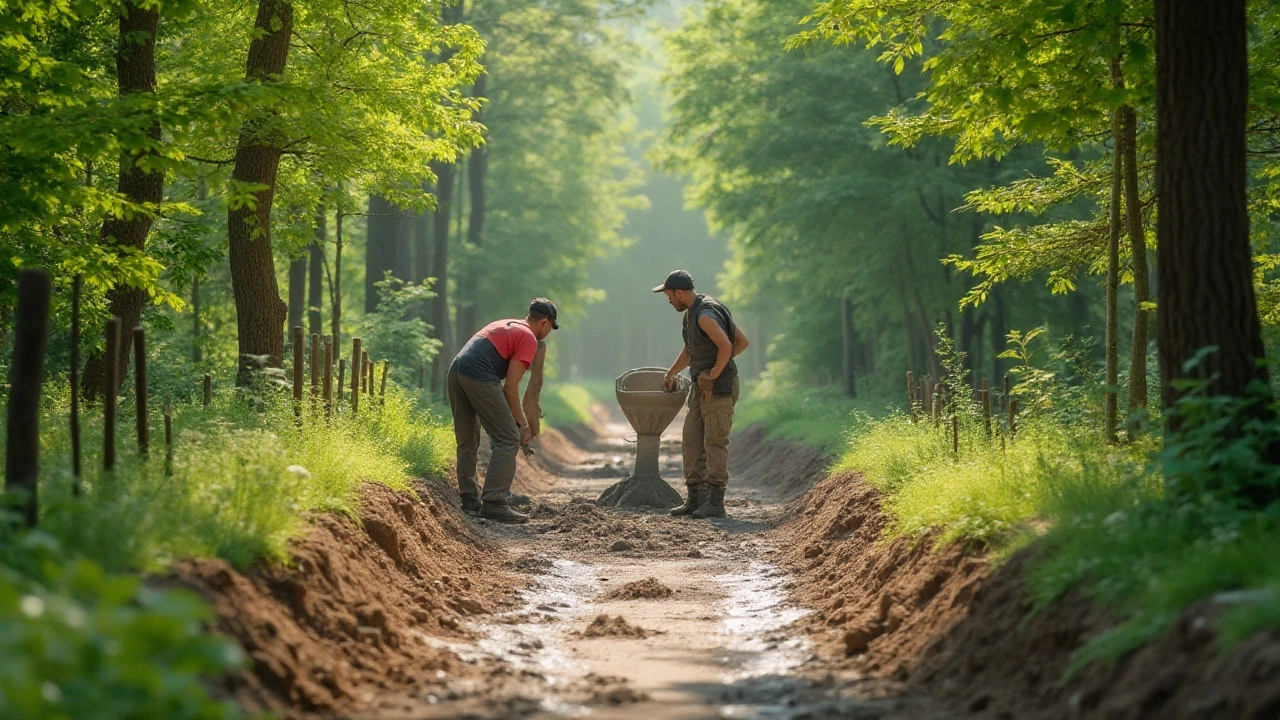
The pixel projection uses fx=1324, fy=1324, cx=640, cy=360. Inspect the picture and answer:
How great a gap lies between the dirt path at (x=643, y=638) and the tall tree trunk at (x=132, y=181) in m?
4.14

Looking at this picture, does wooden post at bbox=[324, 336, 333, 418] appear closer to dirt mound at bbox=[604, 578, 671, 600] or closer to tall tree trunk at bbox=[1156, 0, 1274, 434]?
dirt mound at bbox=[604, 578, 671, 600]

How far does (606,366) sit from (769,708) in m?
84.9

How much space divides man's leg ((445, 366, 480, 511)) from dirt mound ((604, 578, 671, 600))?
152 inches

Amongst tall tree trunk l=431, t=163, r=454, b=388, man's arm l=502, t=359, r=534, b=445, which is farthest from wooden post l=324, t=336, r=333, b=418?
tall tree trunk l=431, t=163, r=454, b=388

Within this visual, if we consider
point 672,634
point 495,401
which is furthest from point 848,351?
point 672,634

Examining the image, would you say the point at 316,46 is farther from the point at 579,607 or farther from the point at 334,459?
the point at 579,607

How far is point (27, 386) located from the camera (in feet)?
20.0

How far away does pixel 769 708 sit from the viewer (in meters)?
6.21

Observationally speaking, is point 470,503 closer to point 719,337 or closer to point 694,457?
point 694,457

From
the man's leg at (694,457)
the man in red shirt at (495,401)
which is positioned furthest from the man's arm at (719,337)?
the man in red shirt at (495,401)

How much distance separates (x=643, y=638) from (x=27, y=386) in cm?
374

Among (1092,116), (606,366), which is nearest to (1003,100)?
(1092,116)

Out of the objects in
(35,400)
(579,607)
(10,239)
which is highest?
(10,239)

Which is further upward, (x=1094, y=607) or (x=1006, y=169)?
(x=1006, y=169)
